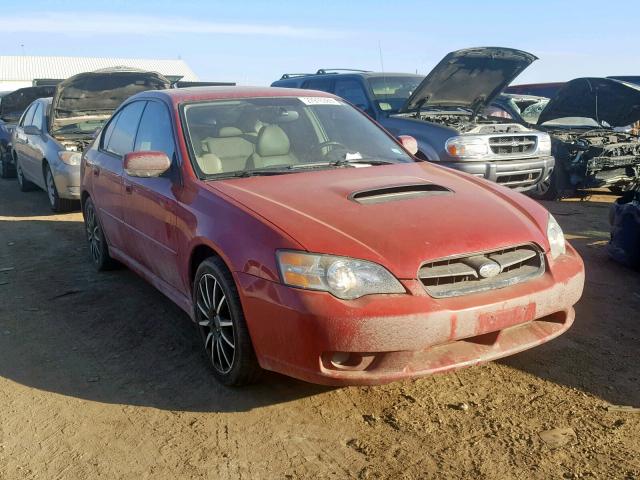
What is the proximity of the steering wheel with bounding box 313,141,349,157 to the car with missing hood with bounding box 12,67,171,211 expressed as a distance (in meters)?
4.88

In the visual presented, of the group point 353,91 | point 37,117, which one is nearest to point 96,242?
point 353,91

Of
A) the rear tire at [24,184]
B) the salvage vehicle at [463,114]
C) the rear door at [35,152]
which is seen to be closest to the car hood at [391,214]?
the salvage vehicle at [463,114]

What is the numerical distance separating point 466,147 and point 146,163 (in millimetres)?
4600

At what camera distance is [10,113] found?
14156 millimetres

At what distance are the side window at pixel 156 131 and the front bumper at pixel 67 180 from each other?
3784mm

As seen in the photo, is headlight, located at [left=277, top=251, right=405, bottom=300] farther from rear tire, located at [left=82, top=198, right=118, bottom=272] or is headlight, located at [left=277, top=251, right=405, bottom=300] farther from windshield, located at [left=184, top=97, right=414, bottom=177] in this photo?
rear tire, located at [left=82, top=198, right=118, bottom=272]

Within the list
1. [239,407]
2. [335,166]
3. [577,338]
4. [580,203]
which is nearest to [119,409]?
[239,407]

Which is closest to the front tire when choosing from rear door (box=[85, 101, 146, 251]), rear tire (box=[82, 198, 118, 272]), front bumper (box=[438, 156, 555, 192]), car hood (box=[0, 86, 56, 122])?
rear door (box=[85, 101, 146, 251])

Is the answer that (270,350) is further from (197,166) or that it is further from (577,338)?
(577,338)

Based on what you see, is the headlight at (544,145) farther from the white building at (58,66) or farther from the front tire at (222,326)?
the white building at (58,66)

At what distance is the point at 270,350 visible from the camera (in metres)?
3.06

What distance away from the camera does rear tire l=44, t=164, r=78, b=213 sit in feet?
28.1

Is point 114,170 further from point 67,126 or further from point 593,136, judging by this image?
point 593,136

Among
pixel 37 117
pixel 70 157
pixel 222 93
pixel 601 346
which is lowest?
pixel 601 346
